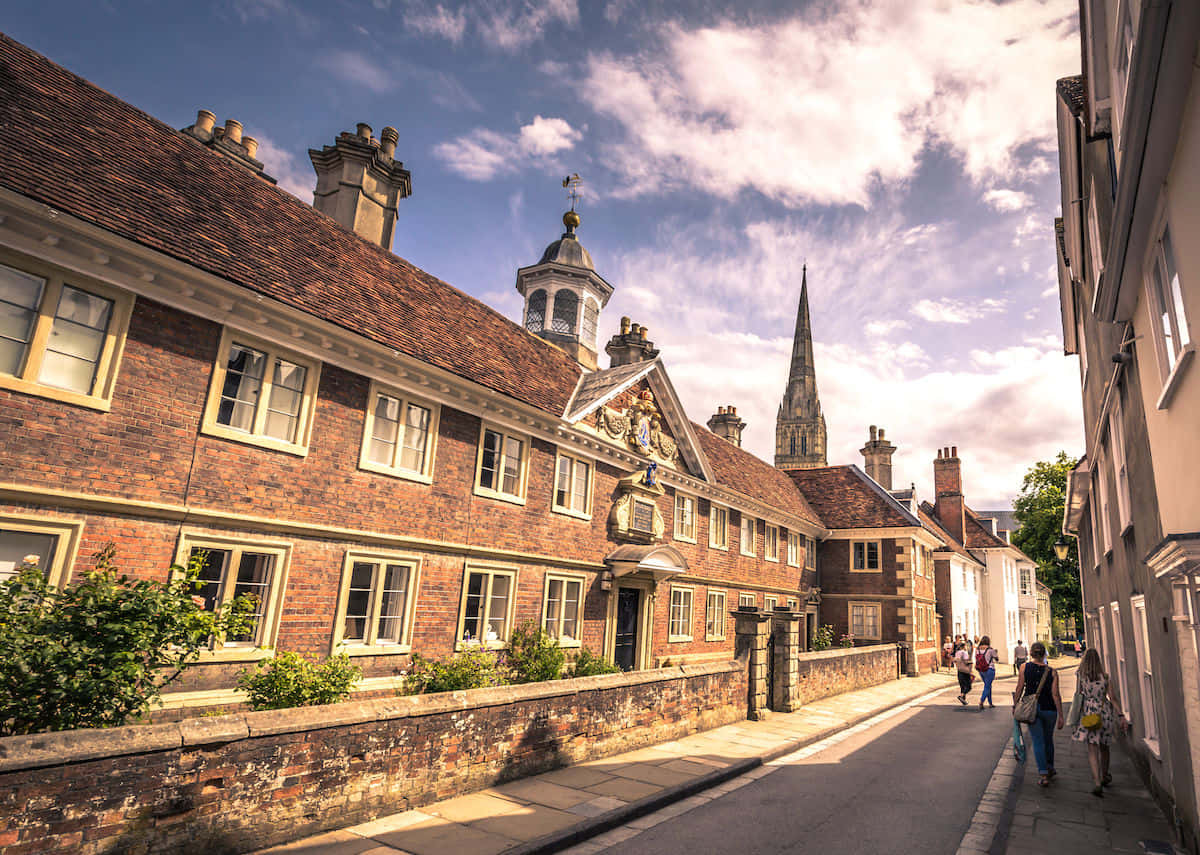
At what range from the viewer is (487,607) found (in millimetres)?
13750

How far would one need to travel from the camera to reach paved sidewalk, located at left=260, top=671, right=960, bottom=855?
21.1 feet

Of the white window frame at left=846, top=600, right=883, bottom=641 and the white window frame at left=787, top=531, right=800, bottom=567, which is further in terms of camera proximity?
Answer: the white window frame at left=846, top=600, right=883, bottom=641

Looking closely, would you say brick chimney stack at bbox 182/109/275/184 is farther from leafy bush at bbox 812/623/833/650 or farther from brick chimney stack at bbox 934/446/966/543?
brick chimney stack at bbox 934/446/966/543

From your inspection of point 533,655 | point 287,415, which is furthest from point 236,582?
point 533,655

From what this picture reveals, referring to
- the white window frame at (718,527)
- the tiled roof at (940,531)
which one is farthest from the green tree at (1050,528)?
the white window frame at (718,527)

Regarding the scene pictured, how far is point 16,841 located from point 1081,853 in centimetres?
951

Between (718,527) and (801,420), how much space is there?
75.4 meters

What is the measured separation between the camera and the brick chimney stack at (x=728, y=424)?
3641 cm

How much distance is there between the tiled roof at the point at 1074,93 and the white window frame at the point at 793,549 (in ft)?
64.7

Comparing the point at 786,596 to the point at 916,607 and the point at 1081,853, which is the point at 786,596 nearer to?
the point at 916,607

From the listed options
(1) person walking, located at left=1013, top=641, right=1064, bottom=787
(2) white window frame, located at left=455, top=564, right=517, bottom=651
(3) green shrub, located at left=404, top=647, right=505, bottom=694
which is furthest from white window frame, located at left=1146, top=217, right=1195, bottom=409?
(2) white window frame, located at left=455, top=564, right=517, bottom=651

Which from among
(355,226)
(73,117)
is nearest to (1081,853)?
(73,117)

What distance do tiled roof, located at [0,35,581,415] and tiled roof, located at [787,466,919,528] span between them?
69.2ft

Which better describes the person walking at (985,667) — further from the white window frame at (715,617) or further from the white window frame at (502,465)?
the white window frame at (502,465)
